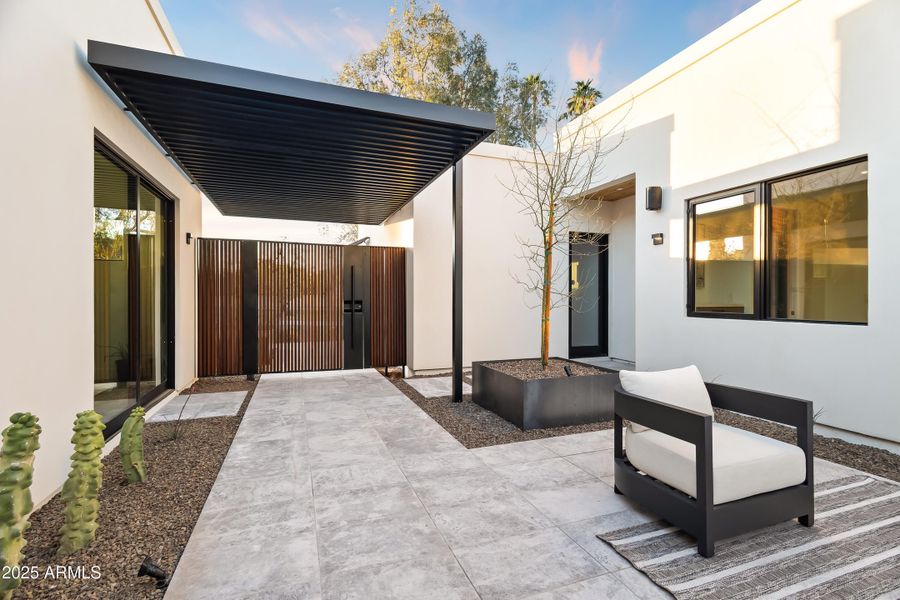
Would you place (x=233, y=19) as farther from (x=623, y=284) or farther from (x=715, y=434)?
(x=715, y=434)

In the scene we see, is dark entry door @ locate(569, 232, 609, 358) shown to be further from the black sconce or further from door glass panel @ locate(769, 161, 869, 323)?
door glass panel @ locate(769, 161, 869, 323)

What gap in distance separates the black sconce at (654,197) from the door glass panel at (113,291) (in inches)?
238

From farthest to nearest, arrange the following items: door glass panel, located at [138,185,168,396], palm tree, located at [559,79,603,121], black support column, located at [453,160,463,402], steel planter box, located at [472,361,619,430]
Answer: palm tree, located at [559,79,603,121] < black support column, located at [453,160,463,402] < door glass panel, located at [138,185,168,396] < steel planter box, located at [472,361,619,430]

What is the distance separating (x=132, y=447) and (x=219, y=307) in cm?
403

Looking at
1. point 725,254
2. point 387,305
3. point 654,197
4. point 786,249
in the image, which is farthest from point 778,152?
point 387,305

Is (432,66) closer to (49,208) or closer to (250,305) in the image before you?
(250,305)

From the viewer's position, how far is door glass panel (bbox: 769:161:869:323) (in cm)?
379

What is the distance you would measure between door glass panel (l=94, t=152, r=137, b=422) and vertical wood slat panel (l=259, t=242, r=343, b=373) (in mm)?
2577

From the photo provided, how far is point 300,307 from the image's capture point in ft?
22.1

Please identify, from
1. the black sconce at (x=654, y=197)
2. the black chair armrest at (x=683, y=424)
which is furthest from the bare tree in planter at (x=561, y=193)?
the black chair armrest at (x=683, y=424)

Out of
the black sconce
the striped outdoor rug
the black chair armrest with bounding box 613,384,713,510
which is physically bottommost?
the striped outdoor rug

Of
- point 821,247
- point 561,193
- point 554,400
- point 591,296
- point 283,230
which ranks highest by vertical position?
point 283,230

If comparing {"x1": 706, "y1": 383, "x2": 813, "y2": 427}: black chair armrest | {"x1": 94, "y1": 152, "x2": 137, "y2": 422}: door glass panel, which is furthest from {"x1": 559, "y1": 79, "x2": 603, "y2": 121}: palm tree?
{"x1": 94, "y1": 152, "x2": 137, "y2": 422}: door glass panel

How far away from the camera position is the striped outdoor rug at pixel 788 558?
1.79 m
